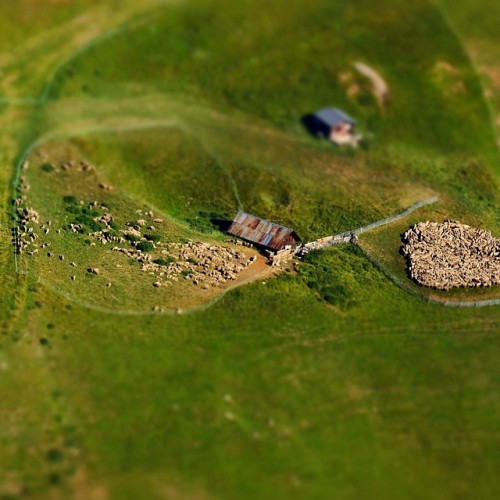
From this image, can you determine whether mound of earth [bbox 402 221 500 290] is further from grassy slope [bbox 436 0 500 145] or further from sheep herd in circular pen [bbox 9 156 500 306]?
grassy slope [bbox 436 0 500 145]

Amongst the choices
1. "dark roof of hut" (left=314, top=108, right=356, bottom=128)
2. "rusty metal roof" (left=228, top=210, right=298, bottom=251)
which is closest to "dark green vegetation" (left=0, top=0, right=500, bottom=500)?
"rusty metal roof" (left=228, top=210, right=298, bottom=251)

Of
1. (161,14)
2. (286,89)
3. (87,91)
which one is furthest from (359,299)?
(161,14)

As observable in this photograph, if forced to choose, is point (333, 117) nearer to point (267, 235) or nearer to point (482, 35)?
point (267, 235)

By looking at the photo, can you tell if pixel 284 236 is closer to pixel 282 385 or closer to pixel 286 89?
pixel 282 385

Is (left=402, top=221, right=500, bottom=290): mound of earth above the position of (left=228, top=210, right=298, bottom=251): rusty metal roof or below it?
above

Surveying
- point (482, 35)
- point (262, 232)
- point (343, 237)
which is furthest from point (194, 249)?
point (482, 35)

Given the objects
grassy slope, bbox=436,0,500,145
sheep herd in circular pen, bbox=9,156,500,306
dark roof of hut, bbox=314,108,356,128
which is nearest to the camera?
sheep herd in circular pen, bbox=9,156,500,306

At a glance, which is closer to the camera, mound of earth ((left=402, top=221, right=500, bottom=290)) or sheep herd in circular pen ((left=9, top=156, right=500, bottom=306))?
sheep herd in circular pen ((left=9, top=156, right=500, bottom=306))
